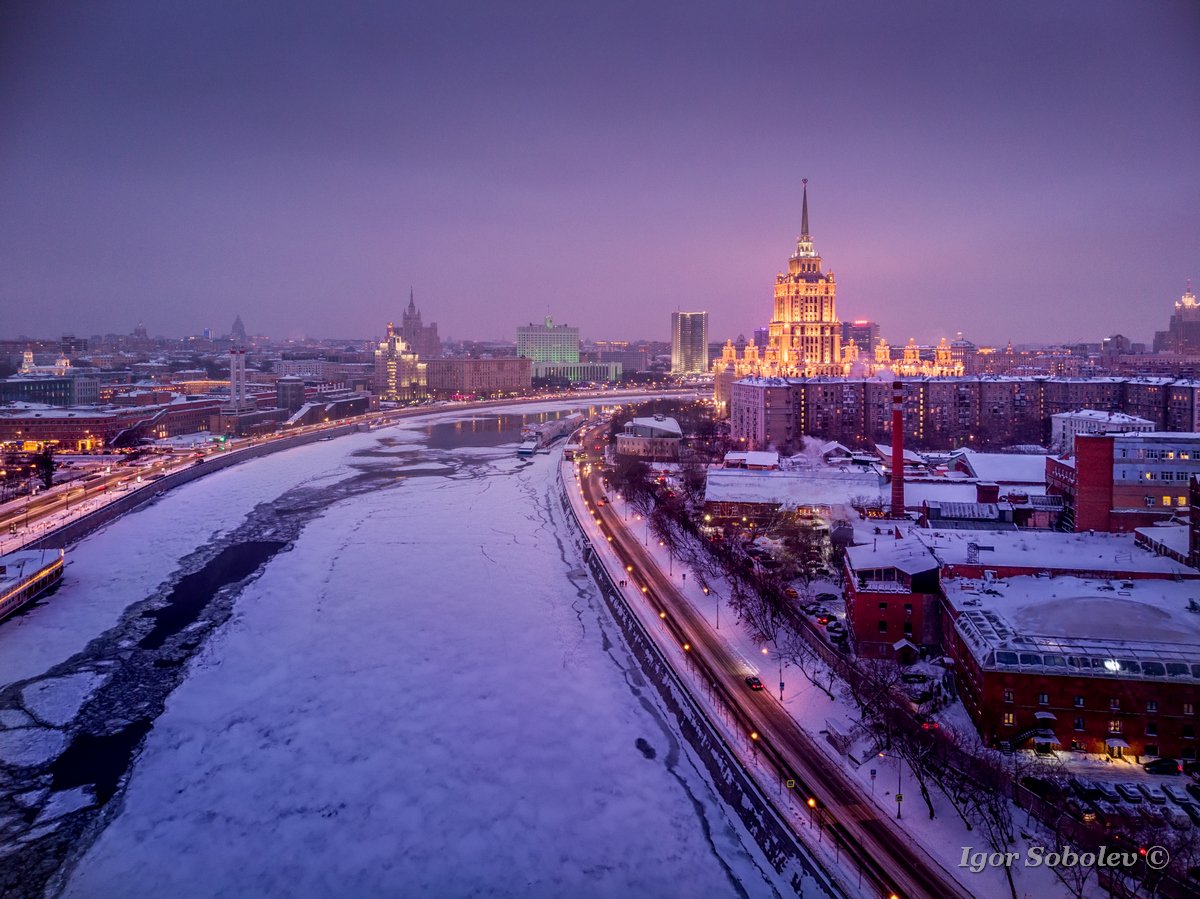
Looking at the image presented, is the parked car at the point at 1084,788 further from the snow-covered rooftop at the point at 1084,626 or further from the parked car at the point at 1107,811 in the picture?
the snow-covered rooftop at the point at 1084,626

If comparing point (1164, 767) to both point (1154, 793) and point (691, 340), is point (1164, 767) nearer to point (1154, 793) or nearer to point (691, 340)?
point (1154, 793)

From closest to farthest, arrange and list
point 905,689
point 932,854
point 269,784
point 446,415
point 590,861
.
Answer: point 932,854 → point 590,861 → point 269,784 → point 905,689 → point 446,415

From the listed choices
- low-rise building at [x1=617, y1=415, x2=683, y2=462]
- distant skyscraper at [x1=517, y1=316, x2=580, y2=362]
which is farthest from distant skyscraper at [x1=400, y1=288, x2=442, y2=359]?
low-rise building at [x1=617, y1=415, x2=683, y2=462]

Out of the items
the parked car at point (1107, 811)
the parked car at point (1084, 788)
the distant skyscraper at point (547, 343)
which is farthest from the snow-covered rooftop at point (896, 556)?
the distant skyscraper at point (547, 343)

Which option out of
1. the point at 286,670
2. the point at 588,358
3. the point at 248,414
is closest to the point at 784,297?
the point at 248,414

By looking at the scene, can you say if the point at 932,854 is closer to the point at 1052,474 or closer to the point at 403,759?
the point at 403,759

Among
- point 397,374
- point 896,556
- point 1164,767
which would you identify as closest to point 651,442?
point 896,556

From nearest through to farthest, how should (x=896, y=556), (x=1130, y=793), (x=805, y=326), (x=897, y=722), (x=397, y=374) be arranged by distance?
(x=1130, y=793)
(x=897, y=722)
(x=896, y=556)
(x=805, y=326)
(x=397, y=374)
